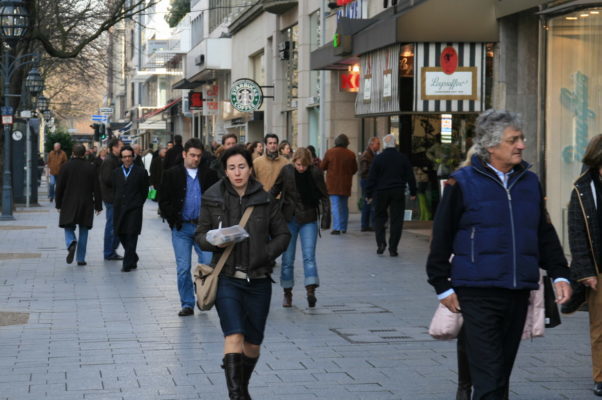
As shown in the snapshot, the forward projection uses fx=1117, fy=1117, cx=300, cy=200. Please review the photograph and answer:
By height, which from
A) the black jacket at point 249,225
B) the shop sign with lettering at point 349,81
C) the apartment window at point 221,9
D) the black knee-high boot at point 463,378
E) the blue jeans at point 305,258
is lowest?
the black knee-high boot at point 463,378

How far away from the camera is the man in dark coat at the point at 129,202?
15250mm

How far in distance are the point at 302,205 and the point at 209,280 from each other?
16.8ft

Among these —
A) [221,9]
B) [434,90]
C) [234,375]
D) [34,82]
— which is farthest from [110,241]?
[221,9]

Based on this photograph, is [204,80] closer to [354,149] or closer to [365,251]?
[354,149]

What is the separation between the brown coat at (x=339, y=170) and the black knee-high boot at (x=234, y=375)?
14823mm

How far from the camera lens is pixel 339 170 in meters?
21.5

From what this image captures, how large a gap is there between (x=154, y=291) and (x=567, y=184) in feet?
20.6

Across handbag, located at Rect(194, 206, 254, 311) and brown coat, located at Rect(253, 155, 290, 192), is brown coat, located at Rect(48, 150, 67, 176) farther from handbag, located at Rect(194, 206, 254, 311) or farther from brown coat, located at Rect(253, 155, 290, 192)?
handbag, located at Rect(194, 206, 254, 311)

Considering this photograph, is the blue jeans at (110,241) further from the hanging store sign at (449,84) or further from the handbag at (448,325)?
the handbag at (448,325)

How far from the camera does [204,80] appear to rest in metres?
53.2

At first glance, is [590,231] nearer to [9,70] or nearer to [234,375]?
[234,375]

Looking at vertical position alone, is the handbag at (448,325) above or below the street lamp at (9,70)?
A: below

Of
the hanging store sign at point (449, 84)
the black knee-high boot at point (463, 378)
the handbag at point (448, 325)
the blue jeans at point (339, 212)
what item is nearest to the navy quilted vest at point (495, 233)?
the handbag at point (448, 325)

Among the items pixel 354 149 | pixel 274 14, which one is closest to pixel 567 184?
pixel 354 149
